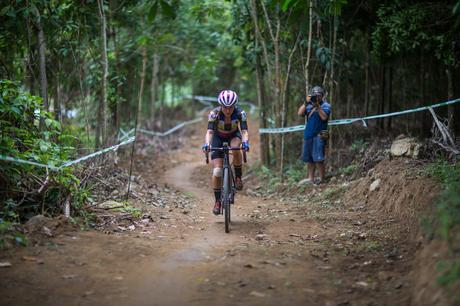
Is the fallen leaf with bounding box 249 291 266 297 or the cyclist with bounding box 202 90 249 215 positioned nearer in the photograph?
the fallen leaf with bounding box 249 291 266 297

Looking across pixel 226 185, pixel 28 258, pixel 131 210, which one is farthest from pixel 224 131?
Answer: pixel 28 258

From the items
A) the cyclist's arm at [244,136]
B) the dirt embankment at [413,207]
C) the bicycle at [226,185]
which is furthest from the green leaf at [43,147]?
the dirt embankment at [413,207]

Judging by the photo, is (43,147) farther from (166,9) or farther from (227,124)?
(227,124)

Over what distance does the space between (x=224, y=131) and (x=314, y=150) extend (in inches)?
116

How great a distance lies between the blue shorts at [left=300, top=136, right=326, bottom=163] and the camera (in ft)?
33.3

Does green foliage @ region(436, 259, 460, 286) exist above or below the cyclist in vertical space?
below

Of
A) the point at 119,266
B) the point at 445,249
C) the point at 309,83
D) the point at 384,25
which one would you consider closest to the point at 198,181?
the point at 309,83

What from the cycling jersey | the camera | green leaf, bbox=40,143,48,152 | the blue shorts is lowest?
the blue shorts

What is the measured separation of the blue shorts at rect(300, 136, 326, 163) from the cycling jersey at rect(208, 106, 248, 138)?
273 centimetres

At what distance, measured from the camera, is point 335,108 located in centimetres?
1174

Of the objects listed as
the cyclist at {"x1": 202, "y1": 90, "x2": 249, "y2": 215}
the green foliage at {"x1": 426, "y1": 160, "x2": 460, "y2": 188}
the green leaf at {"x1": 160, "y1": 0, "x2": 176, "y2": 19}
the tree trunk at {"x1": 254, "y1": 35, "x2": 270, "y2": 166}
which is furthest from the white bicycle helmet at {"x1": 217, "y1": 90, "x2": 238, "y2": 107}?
the tree trunk at {"x1": 254, "y1": 35, "x2": 270, "y2": 166}

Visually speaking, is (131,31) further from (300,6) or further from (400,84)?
(300,6)

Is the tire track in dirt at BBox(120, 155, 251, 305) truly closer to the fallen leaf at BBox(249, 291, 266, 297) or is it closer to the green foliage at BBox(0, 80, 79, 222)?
the fallen leaf at BBox(249, 291, 266, 297)

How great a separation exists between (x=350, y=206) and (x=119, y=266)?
4.44 meters
